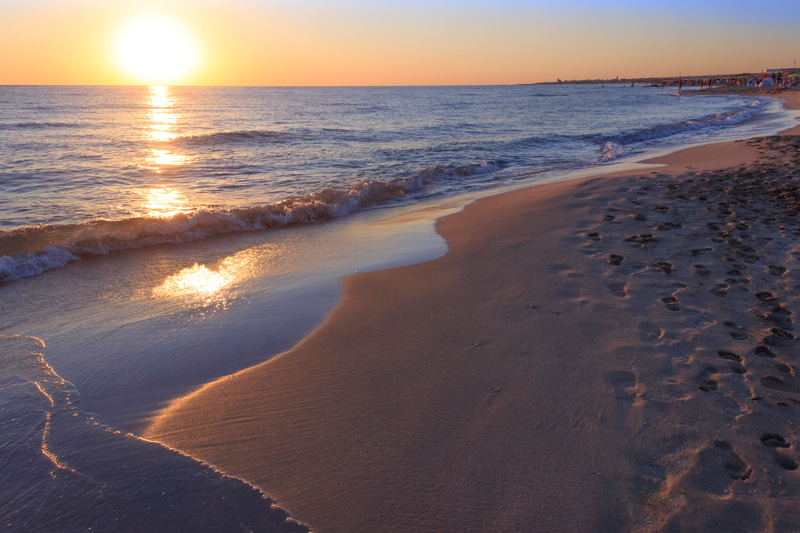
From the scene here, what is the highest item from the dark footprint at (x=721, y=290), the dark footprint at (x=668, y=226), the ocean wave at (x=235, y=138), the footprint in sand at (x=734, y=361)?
the ocean wave at (x=235, y=138)

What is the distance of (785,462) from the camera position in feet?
8.00

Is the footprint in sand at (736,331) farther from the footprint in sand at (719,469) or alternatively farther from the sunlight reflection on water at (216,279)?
the sunlight reflection on water at (216,279)

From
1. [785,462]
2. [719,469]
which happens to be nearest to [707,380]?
[785,462]

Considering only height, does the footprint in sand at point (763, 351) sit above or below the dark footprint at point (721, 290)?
below

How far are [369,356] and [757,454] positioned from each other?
2518 mm

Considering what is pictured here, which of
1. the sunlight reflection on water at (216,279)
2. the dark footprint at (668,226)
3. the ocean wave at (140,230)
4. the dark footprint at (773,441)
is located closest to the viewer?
the dark footprint at (773,441)

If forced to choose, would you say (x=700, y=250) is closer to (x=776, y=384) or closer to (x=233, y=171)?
(x=776, y=384)

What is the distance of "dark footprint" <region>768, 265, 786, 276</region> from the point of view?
4.64 metres

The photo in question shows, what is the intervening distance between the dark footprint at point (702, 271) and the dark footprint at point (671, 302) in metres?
0.75

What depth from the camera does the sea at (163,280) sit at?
98.3 inches

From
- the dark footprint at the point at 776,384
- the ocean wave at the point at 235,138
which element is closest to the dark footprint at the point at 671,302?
the dark footprint at the point at 776,384

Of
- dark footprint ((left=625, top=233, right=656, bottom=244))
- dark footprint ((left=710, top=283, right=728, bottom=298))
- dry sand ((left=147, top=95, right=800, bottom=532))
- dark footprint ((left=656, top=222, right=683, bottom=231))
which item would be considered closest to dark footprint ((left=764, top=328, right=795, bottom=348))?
dry sand ((left=147, top=95, right=800, bottom=532))

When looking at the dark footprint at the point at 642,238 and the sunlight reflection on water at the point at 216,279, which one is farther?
the dark footprint at the point at 642,238

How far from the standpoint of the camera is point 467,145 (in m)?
19.7
